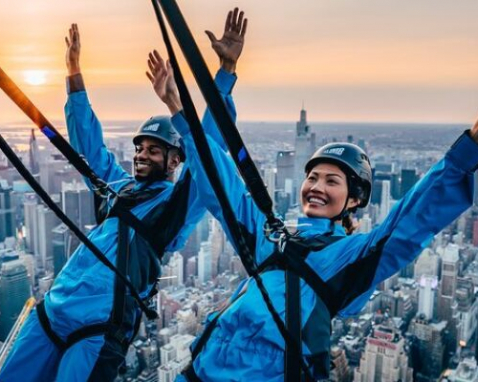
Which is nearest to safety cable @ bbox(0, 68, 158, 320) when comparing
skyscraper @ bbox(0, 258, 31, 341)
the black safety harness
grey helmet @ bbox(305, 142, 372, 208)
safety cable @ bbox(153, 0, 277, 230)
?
the black safety harness

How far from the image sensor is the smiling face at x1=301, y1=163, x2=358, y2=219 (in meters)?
1.24

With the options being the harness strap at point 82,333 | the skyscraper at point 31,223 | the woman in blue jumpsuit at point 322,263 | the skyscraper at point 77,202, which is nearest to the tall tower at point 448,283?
the skyscraper at point 77,202

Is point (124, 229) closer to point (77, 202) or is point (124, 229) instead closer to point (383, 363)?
point (77, 202)

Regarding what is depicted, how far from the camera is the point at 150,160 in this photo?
173 cm

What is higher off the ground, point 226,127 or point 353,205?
point 226,127

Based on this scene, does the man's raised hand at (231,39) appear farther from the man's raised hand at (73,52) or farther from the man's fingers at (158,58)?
the man's raised hand at (73,52)

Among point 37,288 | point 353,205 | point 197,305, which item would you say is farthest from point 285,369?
point 197,305

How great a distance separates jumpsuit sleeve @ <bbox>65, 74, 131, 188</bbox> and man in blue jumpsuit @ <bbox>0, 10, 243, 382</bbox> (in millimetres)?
131

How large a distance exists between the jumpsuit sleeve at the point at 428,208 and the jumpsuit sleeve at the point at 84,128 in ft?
3.55

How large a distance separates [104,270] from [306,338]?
2.31 feet

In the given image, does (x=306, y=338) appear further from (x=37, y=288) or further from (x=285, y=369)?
(x=37, y=288)

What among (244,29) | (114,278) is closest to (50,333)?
(114,278)

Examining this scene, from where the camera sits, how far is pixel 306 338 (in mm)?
1038

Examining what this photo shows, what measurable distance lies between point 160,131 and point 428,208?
3.31ft
